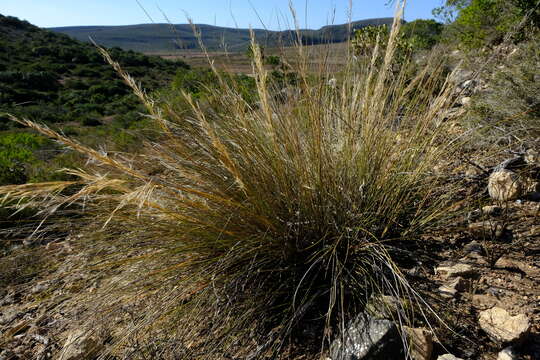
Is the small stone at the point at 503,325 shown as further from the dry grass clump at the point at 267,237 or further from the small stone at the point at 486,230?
the small stone at the point at 486,230

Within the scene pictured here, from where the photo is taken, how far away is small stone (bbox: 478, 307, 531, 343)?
984 mm

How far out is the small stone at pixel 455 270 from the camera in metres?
1.29

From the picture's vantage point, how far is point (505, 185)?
1641 mm

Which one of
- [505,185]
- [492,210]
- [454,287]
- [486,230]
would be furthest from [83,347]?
[505,185]

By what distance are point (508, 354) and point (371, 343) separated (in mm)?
369

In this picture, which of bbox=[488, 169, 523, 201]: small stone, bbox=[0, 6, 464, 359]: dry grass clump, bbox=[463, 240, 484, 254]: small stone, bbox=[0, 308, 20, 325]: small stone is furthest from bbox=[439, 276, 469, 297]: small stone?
bbox=[0, 308, 20, 325]: small stone

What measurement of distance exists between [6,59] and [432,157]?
86.6 feet

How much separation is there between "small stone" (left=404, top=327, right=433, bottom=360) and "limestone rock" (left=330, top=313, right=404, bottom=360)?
4cm

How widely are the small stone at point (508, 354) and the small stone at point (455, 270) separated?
341 mm

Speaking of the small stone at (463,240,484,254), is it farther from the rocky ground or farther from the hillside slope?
the hillside slope

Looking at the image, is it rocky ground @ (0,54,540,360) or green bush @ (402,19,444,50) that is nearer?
rocky ground @ (0,54,540,360)

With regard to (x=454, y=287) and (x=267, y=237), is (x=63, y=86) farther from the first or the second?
(x=454, y=287)

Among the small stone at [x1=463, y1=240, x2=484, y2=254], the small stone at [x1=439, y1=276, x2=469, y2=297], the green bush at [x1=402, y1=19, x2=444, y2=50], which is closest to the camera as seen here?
the small stone at [x1=439, y1=276, x2=469, y2=297]

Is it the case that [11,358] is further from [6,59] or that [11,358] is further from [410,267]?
[6,59]
